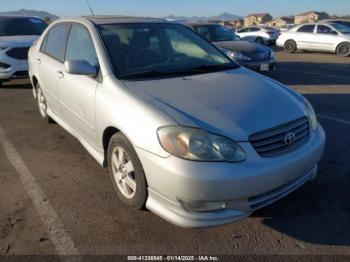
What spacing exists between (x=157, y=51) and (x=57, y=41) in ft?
5.40

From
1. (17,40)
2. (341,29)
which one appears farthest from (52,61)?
(341,29)

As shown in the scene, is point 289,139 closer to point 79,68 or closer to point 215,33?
point 79,68

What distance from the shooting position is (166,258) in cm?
269

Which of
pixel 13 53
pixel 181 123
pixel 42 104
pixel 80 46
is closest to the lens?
pixel 181 123

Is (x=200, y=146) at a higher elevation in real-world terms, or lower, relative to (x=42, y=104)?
higher

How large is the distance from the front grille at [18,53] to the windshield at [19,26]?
1261mm

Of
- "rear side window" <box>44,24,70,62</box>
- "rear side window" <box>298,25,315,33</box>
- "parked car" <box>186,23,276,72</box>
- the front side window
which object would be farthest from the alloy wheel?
"rear side window" <box>298,25,315,33</box>

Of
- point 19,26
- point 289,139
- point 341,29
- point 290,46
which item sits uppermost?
point 289,139

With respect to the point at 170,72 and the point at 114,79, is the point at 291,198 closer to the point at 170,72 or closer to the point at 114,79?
the point at 170,72

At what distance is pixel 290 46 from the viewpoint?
18188 mm

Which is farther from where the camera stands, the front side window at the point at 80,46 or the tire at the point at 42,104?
the tire at the point at 42,104

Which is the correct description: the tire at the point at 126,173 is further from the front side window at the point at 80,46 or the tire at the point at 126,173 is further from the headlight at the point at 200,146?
the front side window at the point at 80,46

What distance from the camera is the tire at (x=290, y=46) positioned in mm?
17911

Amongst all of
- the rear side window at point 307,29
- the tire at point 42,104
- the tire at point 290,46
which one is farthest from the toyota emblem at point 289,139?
the tire at point 290,46
